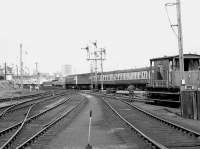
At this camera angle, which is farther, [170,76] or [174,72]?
[170,76]

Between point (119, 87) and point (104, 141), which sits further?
point (119, 87)

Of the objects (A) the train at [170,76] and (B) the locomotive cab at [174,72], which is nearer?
(A) the train at [170,76]

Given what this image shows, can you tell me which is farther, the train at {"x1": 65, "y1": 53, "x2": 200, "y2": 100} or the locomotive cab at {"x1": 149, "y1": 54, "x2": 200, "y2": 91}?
the locomotive cab at {"x1": 149, "y1": 54, "x2": 200, "y2": 91}

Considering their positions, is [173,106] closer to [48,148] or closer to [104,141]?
[104,141]

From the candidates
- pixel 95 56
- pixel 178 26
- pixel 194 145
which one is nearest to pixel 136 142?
pixel 194 145

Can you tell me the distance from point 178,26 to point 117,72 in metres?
36.0

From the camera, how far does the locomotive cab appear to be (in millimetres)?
25609

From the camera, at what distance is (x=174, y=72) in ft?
88.4

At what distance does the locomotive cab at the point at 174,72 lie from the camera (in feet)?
84.0

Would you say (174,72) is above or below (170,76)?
above

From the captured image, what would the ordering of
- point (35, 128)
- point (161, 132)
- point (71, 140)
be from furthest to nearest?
1. point (35, 128)
2. point (161, 132)
3. point (71, 140)

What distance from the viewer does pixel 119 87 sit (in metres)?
57.4

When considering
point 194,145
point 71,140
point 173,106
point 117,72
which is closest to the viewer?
point 194,145

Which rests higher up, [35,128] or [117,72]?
[117,72]
